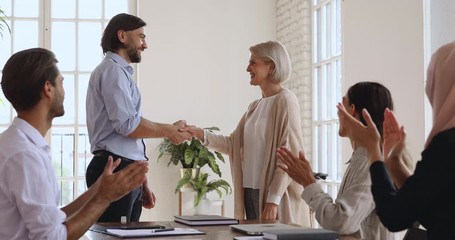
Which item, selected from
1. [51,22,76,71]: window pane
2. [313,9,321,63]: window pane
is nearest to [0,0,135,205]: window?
[51,22,76,71]: window pane

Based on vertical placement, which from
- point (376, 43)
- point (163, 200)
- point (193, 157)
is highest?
point (376, 43)

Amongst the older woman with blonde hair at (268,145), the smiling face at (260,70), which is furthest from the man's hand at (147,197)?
the smiling face at (260,70)

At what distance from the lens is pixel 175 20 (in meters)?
8.36

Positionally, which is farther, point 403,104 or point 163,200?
point 163,200

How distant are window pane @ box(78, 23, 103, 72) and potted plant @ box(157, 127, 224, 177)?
1.30 meters

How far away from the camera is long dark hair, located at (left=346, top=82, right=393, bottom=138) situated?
294 centimetres

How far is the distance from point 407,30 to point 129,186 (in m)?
3.53

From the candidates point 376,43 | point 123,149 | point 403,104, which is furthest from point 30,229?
point 376,43

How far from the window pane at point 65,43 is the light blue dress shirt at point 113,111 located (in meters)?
4.38

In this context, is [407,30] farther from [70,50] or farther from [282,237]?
[70,50]

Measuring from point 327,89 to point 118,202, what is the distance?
3.90 meters

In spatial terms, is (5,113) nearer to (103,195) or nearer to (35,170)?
(103,195)

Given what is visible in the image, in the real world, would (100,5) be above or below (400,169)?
above

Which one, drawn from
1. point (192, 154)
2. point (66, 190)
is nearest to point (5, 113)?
point (66, 190)
